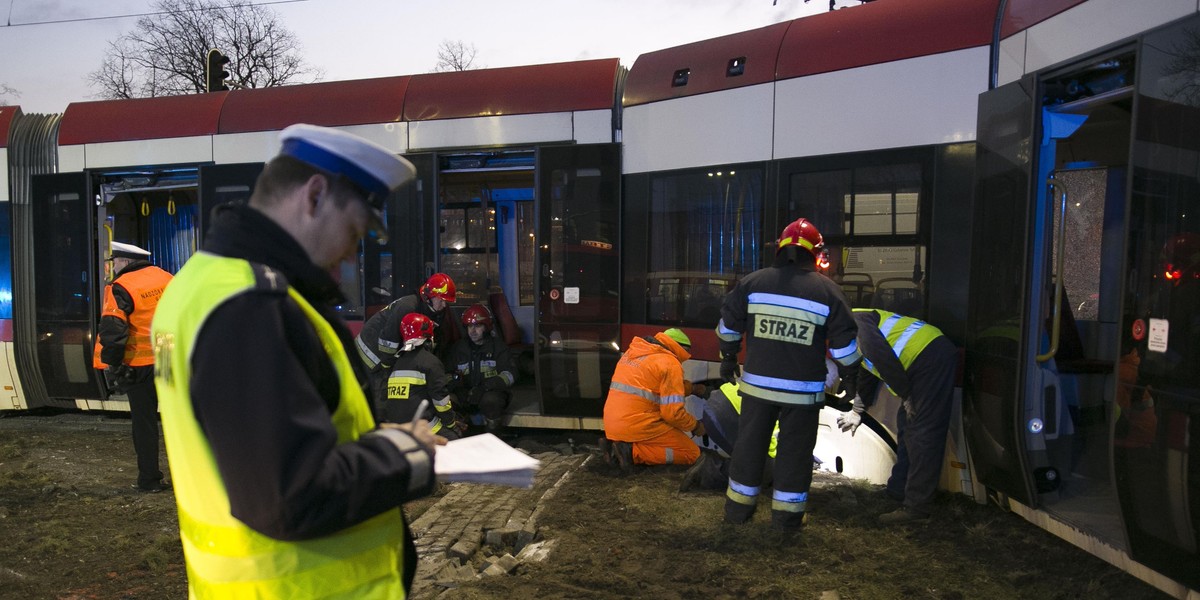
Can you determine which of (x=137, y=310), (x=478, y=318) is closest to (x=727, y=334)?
(x=478, y=318)

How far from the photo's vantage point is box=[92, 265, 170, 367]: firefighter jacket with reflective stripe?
5559 mm

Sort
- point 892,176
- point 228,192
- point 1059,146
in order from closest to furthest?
point 892,176, point 1059,146, point 228,192

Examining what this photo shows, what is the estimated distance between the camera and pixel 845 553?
4176mm

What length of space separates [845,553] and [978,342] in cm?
139

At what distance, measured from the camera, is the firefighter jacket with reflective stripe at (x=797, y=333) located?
14.4 ft

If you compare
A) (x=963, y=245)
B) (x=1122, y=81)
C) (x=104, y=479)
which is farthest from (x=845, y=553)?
(x=104, y=479)

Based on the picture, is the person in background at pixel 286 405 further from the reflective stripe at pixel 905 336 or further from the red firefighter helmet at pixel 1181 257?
the reflective stripe at pixel 905 336

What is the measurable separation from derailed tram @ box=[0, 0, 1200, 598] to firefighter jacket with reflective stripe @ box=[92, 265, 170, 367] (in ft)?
5.98

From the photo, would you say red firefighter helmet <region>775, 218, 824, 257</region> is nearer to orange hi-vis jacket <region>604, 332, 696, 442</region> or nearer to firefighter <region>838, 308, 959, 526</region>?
firefighter <region>838, 308, 959, 526</region>

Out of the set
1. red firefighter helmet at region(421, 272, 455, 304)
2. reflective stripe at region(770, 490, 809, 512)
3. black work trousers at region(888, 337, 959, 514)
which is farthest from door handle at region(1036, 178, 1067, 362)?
red firefighter helmet at region(421, 272, 455, 304)

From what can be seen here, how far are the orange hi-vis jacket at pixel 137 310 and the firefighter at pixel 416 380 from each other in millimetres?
1802

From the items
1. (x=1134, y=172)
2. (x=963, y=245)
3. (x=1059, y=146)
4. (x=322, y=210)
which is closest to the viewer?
(x=322, y=210)

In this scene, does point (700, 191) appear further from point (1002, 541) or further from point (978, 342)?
point (1002, 541)

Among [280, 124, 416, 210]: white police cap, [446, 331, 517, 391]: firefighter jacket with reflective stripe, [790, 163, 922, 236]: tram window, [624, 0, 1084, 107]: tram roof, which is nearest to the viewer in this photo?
[280, 124, 416, 210]: white police cap
